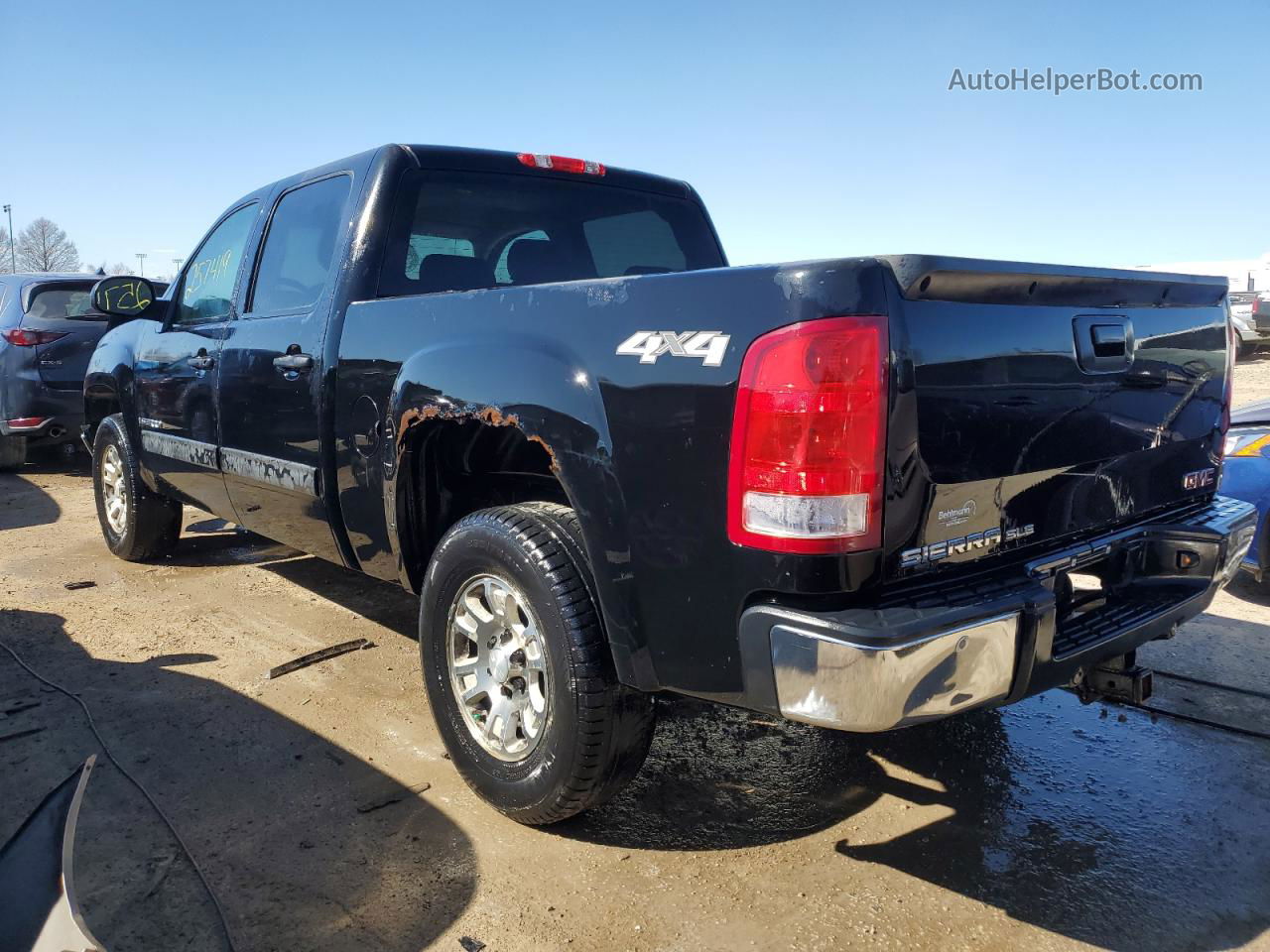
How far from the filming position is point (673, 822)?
2.79 meters

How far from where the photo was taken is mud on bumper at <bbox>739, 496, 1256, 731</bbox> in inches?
75.5

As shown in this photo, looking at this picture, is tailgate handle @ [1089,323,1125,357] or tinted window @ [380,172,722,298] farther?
tinted window @ [380,172,722,298]

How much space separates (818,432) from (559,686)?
3.26ft

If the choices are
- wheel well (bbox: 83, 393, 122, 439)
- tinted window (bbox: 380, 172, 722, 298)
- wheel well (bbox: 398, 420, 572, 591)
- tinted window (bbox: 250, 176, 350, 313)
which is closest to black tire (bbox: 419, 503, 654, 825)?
wheel well (bbox: 398, 420, 572, 591)

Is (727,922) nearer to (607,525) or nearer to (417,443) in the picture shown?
(607,525)

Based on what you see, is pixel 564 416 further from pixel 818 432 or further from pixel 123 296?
pixel 123 296

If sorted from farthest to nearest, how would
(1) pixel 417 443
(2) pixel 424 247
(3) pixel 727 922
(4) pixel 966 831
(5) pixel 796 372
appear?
(2) pixel 424 247 → (1) pixel 417 443 → (4) pixel 966 831 → (3) pixel 727 922 → (5) pixel 796 372

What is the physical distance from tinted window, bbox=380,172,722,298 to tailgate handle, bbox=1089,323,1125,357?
2109 millimetres

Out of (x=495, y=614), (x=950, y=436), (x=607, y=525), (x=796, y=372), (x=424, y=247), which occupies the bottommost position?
(x=495, y=614)

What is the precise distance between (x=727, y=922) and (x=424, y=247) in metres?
2.52

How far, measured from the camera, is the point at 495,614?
109 inches

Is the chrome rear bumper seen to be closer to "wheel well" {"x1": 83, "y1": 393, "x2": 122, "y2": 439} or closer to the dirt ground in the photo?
the dirt ground

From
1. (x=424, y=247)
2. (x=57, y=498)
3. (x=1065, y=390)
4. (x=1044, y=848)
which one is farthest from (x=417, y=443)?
(x=57, y=498)

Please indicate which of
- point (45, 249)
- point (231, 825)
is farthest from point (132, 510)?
point (45, 249)
